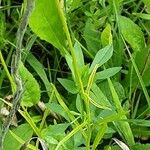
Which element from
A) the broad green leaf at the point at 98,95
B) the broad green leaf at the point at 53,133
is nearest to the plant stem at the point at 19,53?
the broad green leaf at the point at 53,133

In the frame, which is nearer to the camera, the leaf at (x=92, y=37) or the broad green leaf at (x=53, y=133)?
the broad green leaf at (x=53, y=133)

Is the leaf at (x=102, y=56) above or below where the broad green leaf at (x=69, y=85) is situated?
above

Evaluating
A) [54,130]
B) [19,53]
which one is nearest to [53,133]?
[54,130]

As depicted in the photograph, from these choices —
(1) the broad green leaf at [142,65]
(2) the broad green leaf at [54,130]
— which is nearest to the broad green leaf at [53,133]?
(2) the broad green leaf at [54,130]

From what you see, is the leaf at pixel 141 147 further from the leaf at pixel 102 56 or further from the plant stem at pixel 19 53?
the plant stem at pixel 19 53

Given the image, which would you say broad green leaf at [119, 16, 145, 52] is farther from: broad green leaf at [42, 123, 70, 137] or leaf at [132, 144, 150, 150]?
broad green leaf at [42, 123, 70, 137]

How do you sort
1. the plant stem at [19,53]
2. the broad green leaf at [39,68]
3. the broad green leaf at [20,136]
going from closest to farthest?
the plant stem at [19,53] < the broad green leaf at [20,136] < the broad green leaf at [39,68]

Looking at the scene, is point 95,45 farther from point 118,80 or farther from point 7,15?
point 7,15

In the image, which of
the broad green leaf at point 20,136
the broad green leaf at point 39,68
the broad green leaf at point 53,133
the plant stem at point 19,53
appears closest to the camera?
the plant stem at point 19,53

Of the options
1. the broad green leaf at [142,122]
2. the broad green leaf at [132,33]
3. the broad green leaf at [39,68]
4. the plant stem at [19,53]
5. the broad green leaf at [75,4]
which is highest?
the plant stem at [19,53]
